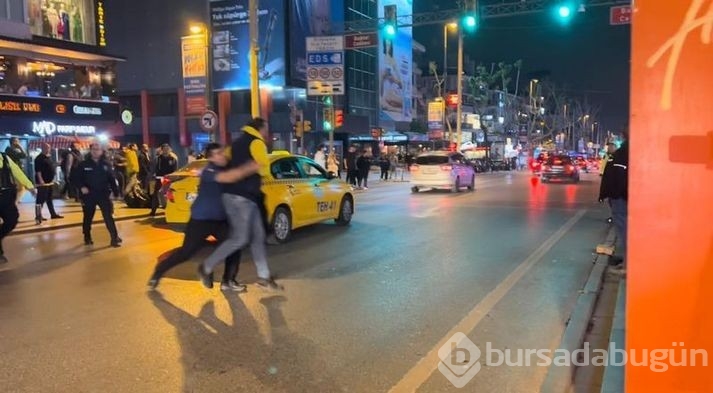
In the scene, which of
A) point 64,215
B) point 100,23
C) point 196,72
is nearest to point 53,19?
point 100,23

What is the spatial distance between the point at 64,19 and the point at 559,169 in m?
23.0

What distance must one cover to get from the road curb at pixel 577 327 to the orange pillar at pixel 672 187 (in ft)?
5.29

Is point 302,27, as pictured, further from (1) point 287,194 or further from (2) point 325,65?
(1) point 287,194

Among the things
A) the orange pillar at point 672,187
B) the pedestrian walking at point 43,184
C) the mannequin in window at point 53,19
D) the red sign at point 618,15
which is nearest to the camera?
the orange pillar at point 672,187

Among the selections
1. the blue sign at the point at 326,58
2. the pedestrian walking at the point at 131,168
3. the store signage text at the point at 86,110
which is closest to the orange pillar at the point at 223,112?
the store signage text at the point at 86,110

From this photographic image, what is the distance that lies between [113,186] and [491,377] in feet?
27.0

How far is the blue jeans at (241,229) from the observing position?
23.1 feet

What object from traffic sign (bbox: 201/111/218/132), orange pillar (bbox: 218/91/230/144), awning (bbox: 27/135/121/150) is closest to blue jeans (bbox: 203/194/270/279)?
traffic sign (bbox: 201/111/218/132)

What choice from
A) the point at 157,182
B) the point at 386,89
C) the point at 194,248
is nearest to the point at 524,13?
the point at 157,182

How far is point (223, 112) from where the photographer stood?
148 ft

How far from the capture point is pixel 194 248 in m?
7.18

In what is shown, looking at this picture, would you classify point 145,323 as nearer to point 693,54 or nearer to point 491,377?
point 491,377

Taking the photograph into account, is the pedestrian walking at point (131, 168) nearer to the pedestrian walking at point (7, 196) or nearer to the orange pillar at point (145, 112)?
the pedestrian walking at point (7, 196)

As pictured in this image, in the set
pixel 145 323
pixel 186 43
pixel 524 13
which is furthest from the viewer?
pixel 524 13
